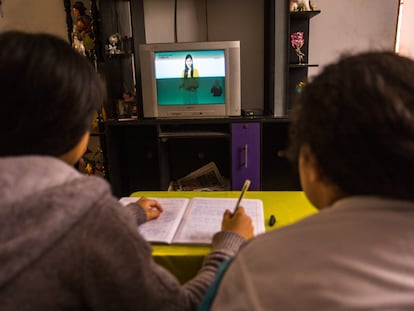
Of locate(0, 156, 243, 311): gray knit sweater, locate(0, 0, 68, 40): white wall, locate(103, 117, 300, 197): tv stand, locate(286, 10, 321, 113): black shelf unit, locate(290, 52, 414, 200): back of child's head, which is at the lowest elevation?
locate(103, 117, 300, 197): tv stand

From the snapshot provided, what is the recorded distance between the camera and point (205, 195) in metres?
1.21

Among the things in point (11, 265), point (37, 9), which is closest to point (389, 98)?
point (11, 265)

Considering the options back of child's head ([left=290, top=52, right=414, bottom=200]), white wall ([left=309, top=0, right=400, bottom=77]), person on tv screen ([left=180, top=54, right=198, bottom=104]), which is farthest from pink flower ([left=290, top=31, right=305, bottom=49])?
back of child's head ([left=290, top=52, right=414, bottom=200])

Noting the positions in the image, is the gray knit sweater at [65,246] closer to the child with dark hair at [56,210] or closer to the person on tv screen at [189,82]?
the child with dark hair at [56,210]

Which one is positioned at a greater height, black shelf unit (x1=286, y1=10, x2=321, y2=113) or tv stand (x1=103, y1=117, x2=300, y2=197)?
black shelf unit (x1=286, y1=10, x2=321, y2=113)

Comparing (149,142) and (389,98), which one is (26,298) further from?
(149,142)

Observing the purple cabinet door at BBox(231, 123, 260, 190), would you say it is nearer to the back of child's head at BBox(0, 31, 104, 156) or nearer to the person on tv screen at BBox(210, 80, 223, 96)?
the person on tv screen at BBox(210, 80, 223, 96)

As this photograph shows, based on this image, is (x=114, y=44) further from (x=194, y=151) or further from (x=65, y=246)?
(x=65, y=246)

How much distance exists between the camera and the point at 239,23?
2561 mm

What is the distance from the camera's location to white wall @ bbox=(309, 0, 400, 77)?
8.22ft

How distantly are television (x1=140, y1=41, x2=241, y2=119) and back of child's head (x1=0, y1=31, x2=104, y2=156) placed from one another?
1696 millimetres

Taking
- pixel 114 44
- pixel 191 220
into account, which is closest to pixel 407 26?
pixel 114 44

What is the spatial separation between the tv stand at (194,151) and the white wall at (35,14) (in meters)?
1.03

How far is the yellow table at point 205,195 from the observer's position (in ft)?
2.74
